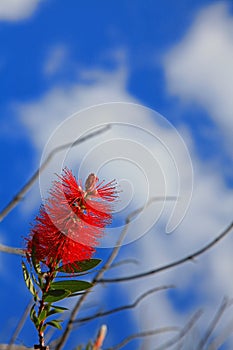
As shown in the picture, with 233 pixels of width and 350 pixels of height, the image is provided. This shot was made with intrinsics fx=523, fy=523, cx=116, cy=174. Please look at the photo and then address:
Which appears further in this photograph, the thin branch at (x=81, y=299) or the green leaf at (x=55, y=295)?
the thin branch at (x=81, y=299)

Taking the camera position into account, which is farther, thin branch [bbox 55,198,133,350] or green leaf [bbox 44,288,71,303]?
thin branch [bbox 55,198,133,350]

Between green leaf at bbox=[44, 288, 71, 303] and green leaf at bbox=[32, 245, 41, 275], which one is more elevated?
green leaf at bbox=[32, 245, 41, 275]

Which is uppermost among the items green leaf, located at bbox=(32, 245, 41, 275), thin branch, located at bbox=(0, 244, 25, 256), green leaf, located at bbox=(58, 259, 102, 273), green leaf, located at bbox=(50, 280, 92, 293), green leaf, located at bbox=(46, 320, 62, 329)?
thin branch, located at bbox=(0, 244, 25, 256)

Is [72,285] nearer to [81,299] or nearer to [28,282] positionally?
[28,282]

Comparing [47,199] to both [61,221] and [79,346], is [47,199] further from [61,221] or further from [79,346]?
[79,346]

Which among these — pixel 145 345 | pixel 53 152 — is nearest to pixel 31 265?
pixel 53 152

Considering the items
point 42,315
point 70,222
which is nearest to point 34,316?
point 42,315
